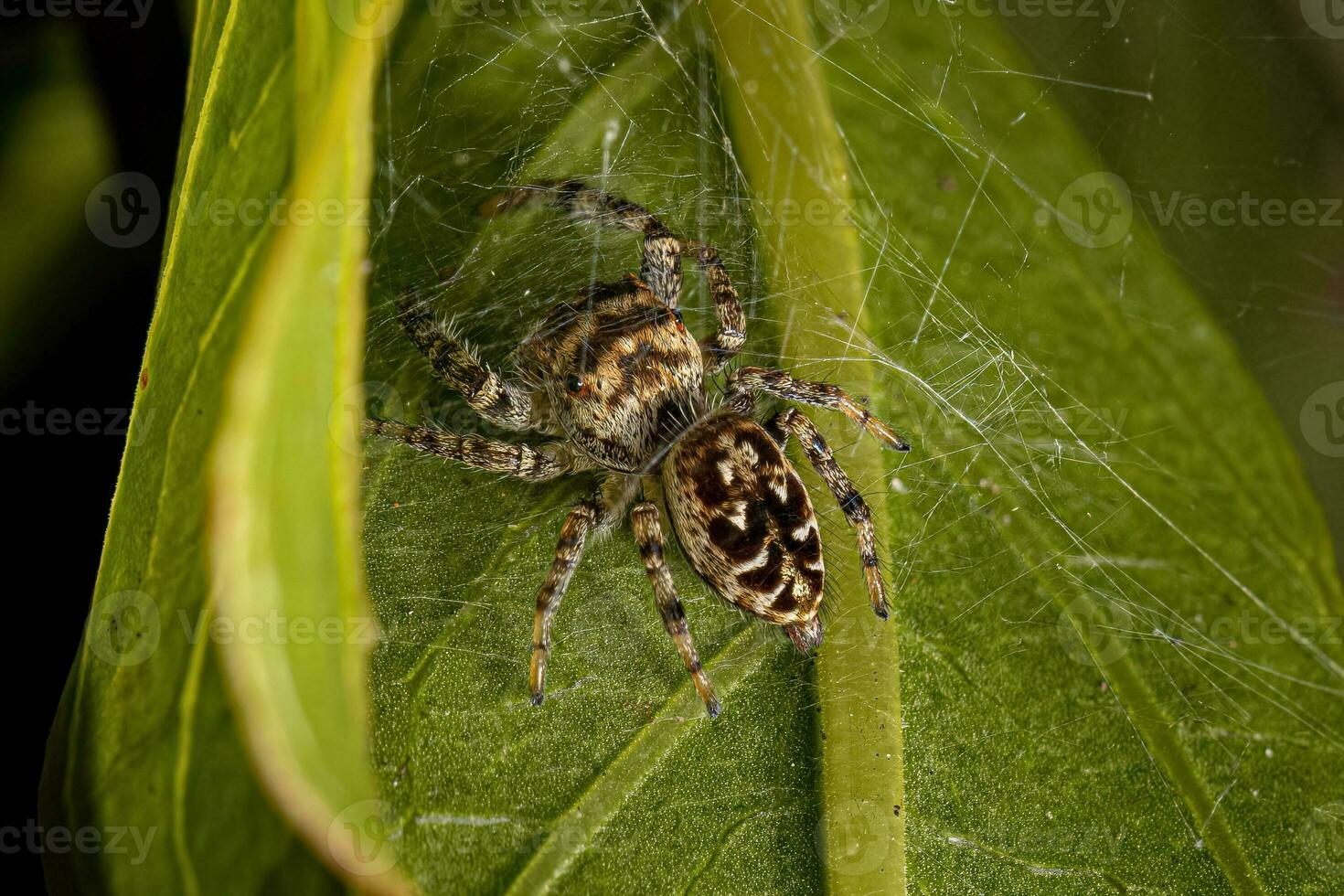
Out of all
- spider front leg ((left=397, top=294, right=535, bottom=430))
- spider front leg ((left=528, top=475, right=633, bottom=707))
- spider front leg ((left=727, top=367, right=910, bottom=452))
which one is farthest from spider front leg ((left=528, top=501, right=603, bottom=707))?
spider front leg ((left=727, top=367, right=910, bottom=452))

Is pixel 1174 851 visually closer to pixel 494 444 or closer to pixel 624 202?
pixel 494 444

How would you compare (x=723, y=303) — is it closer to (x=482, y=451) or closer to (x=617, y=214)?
(x=617, y=214)

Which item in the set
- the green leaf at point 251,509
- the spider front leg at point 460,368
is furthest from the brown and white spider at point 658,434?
the green leaf at point 251,509

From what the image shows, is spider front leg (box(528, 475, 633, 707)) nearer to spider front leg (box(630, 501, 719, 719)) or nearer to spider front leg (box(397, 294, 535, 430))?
spider front leg (box(630, 501, 719, 719))

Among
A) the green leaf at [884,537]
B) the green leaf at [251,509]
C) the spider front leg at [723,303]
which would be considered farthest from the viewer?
the spider front leg at [723,303]

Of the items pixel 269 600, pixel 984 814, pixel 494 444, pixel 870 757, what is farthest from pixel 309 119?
pixel 984 814

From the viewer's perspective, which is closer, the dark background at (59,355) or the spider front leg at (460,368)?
the dark background at (59,355)

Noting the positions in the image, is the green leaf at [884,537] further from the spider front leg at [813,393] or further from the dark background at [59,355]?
the dark background at [59,355]

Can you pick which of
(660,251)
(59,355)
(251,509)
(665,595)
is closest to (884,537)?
(665,595)

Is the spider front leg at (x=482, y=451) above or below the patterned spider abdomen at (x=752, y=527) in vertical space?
above
